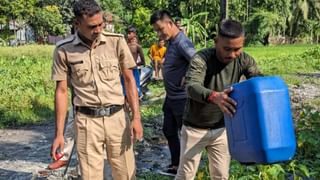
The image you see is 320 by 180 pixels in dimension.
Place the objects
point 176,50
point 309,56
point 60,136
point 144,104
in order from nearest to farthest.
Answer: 1. point 60,136
2. point 176,50
3. point 144,104
4. point 309,56

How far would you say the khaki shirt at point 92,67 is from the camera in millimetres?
3652

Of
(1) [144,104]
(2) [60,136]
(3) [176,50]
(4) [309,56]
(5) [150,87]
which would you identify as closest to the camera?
(2) [60,136]

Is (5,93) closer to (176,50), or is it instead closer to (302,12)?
(176,50)

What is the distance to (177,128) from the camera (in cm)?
534

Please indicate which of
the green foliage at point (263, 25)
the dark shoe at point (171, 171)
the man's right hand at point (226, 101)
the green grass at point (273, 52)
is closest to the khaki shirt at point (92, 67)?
the man's right hand at point (226, 101)

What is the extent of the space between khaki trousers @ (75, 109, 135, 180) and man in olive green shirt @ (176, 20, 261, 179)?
16.0 inches

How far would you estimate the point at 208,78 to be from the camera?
3.53 meters

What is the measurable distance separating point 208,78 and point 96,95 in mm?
779

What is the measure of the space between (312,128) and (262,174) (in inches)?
49.5

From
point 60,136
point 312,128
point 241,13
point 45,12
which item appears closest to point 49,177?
point 60,136

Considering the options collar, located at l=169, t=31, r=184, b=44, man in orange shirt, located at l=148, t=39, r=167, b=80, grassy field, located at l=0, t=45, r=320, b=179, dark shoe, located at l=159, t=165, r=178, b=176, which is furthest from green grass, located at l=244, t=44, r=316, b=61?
collar, located at l=169, t=31, r=184, b=44

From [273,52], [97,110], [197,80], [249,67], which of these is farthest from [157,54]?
[273,52]

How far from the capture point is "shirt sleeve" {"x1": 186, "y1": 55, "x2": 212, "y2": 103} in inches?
125

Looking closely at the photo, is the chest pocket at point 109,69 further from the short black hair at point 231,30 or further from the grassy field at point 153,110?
the grassy field at point 153,110
